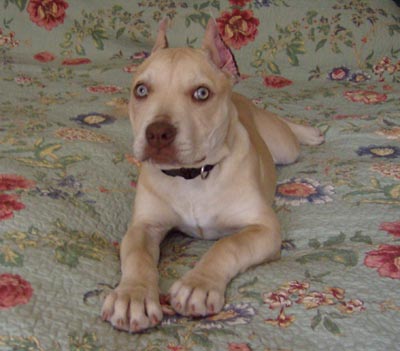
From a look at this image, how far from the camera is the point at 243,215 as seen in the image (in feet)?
5.26

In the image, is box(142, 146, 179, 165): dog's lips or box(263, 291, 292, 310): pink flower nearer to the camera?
box(263, 291, 292, 310): pink flower

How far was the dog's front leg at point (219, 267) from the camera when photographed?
47.5 inches

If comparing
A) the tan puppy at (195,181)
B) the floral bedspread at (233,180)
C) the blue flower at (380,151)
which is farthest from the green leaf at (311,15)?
the tan puppy at (195,181)

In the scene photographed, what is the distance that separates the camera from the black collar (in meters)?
1.55

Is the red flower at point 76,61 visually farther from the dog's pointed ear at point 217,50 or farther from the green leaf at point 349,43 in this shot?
the dog's pointed ear at point 217,50

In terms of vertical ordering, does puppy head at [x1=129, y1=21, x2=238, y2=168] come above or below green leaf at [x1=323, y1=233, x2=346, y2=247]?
above

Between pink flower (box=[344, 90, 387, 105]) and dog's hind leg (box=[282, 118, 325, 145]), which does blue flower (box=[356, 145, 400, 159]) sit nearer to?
dog's hind leg (box=[282, 118, 325, 145])

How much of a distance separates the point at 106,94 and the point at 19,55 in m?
0.60

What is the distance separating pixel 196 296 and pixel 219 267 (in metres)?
0.12

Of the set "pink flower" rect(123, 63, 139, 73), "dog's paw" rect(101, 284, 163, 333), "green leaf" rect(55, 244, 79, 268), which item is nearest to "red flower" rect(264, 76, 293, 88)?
"pink flower" rect(123, 63, 139, 73)

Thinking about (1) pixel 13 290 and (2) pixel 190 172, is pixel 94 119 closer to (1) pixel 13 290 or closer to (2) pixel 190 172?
(2) pixel 190 172

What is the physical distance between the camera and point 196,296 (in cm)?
121

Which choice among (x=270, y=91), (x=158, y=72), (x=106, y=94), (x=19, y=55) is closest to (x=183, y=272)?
(x=158, y=72)

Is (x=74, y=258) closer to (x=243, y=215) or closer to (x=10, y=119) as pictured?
(x=243, y=215)
